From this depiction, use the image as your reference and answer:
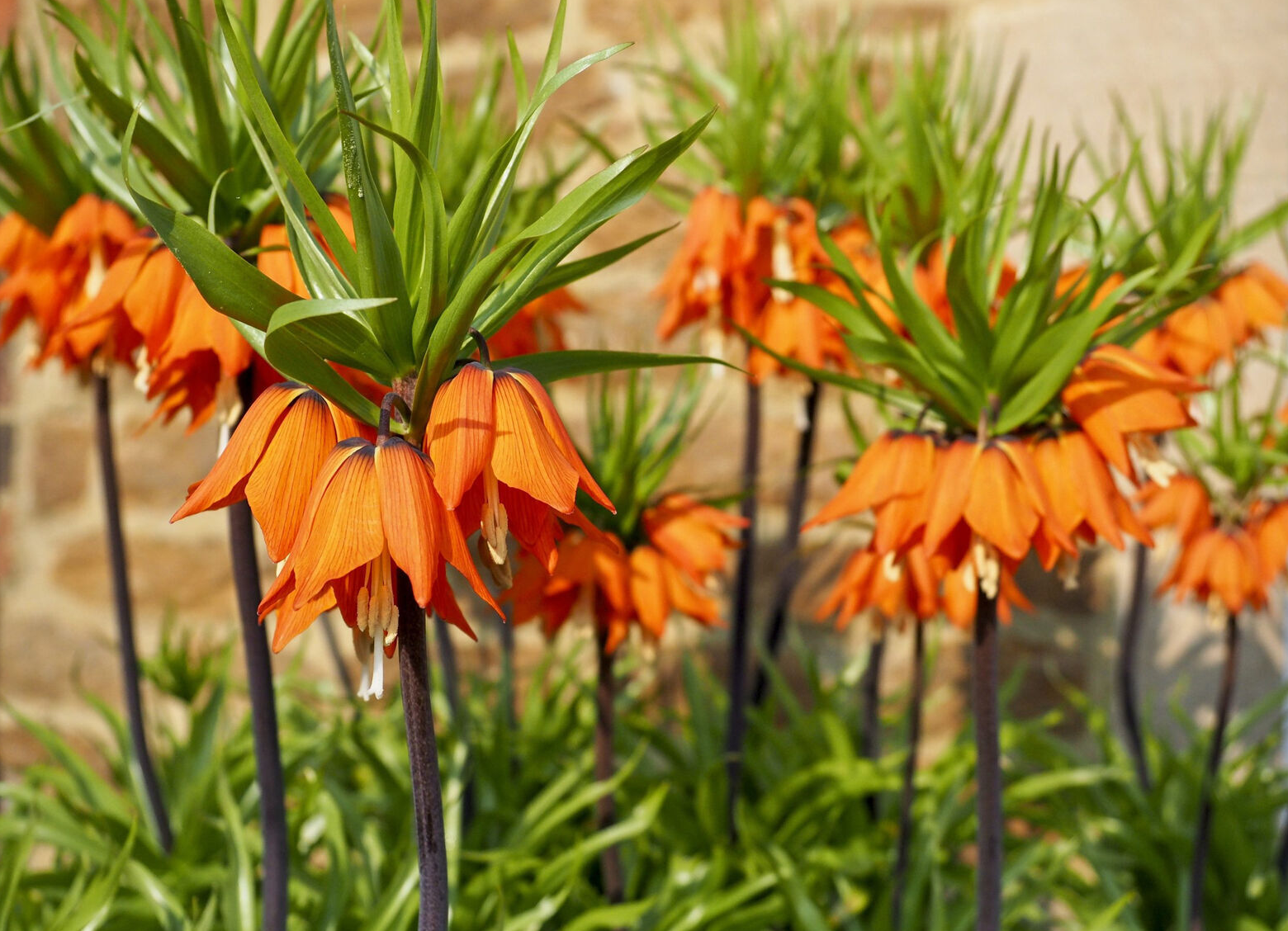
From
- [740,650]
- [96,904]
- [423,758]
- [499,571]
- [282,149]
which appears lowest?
[96,904]

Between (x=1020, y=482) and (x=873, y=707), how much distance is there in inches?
24.2

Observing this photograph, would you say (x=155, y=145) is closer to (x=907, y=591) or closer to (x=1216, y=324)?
(x=907, y=591)

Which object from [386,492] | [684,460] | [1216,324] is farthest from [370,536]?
[684,460]

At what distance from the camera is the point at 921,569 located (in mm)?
893

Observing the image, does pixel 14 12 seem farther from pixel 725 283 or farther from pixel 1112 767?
pixel 1112 767

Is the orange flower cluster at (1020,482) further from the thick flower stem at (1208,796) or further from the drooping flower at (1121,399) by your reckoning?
the thick flower stem at (1208,796)

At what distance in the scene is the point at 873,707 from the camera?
1222 millimetres

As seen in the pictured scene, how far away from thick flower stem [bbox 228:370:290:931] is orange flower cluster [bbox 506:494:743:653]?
228 millimetres

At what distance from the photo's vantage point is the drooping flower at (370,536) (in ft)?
1.50

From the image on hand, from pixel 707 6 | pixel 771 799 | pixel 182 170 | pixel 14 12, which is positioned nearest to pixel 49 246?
pixel 182 170

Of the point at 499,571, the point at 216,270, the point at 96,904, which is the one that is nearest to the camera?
the point at 216,270

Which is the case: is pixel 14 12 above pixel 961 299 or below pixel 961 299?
above

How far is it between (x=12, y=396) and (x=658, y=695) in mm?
1429

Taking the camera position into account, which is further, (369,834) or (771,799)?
(771,799)
